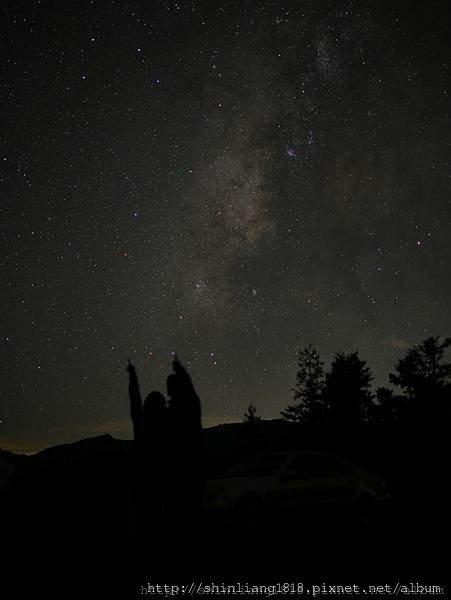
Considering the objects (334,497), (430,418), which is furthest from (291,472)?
(430,418)

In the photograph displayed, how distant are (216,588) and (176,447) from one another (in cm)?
1217

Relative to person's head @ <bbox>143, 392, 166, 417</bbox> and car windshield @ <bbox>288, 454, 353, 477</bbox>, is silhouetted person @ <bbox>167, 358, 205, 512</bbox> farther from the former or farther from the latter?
car windshield @ <bbox>288, 454, 353, 477</bbox>

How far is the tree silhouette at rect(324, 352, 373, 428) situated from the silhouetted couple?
69.4 ft

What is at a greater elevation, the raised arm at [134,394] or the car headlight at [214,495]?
the raised arm at [134,394]

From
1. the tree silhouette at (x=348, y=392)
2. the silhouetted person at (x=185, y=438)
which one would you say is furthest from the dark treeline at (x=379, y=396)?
the silhouetted person at (x=185, y=438)

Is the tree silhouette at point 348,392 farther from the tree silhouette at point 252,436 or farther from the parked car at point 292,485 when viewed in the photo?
the parked car at point 292,485

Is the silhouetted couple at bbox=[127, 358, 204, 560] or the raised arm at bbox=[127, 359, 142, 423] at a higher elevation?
the raised arm at bbox=[127, 359, 142, 423]

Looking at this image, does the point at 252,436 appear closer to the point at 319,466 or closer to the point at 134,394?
the point at 134,394

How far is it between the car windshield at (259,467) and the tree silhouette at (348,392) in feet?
101

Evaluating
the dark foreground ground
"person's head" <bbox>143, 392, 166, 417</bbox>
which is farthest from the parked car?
Answer: "person's head" <bbox>143, 392, 166, 417</bbox>

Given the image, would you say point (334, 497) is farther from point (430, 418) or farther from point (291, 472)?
point (430, 418)

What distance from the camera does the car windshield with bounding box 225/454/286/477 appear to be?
896 cm

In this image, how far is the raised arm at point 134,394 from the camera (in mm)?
23047

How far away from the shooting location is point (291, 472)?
8.92 metres
